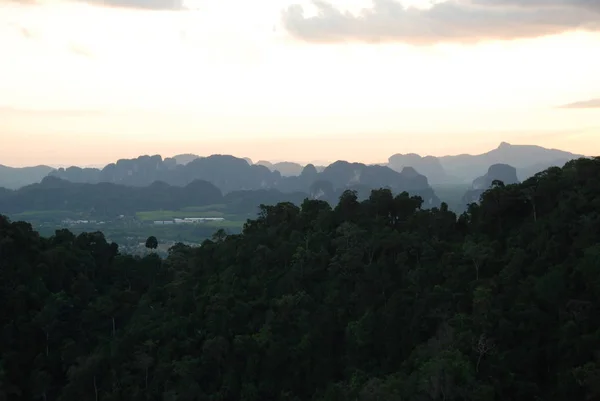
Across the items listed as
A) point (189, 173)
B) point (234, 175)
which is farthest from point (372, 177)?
point (189, 173)

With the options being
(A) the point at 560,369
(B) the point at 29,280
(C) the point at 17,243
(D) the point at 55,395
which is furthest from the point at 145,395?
(A) the point at 560,369

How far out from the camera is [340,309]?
2223cm

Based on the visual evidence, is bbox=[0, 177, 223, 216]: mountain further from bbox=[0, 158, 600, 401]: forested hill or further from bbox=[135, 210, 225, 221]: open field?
bbox=[0, 158, 600, 401]: forested hill

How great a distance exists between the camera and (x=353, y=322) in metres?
21.4

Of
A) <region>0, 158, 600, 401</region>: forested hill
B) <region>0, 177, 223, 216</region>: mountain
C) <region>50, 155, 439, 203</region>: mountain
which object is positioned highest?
<region>50, 155, 439, 203</region>: mountain

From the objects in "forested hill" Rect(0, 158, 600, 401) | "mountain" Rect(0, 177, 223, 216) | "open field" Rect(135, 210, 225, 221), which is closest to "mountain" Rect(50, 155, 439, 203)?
"mountain" Rect(0, 177, 223, 216)

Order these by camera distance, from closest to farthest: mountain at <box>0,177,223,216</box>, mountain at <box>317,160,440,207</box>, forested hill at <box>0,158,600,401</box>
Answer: forested hill at <box>0,158,600,401</box> → mountain at <box>0,177,223,216</box> → mountain at <box>317,160,440,207</box>

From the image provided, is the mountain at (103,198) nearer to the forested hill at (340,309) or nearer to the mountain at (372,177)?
the mountain at (372,177)

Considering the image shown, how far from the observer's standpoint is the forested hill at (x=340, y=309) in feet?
57.0

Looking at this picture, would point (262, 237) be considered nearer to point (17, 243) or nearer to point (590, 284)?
point (17, 243)

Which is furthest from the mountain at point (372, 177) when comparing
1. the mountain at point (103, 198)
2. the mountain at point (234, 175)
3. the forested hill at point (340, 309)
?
the forested hill at point (340, 309)

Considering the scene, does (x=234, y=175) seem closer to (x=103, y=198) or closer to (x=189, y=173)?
(x=189, y=173)

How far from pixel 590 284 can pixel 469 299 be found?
340cm

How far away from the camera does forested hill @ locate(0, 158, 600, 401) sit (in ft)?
57.0
